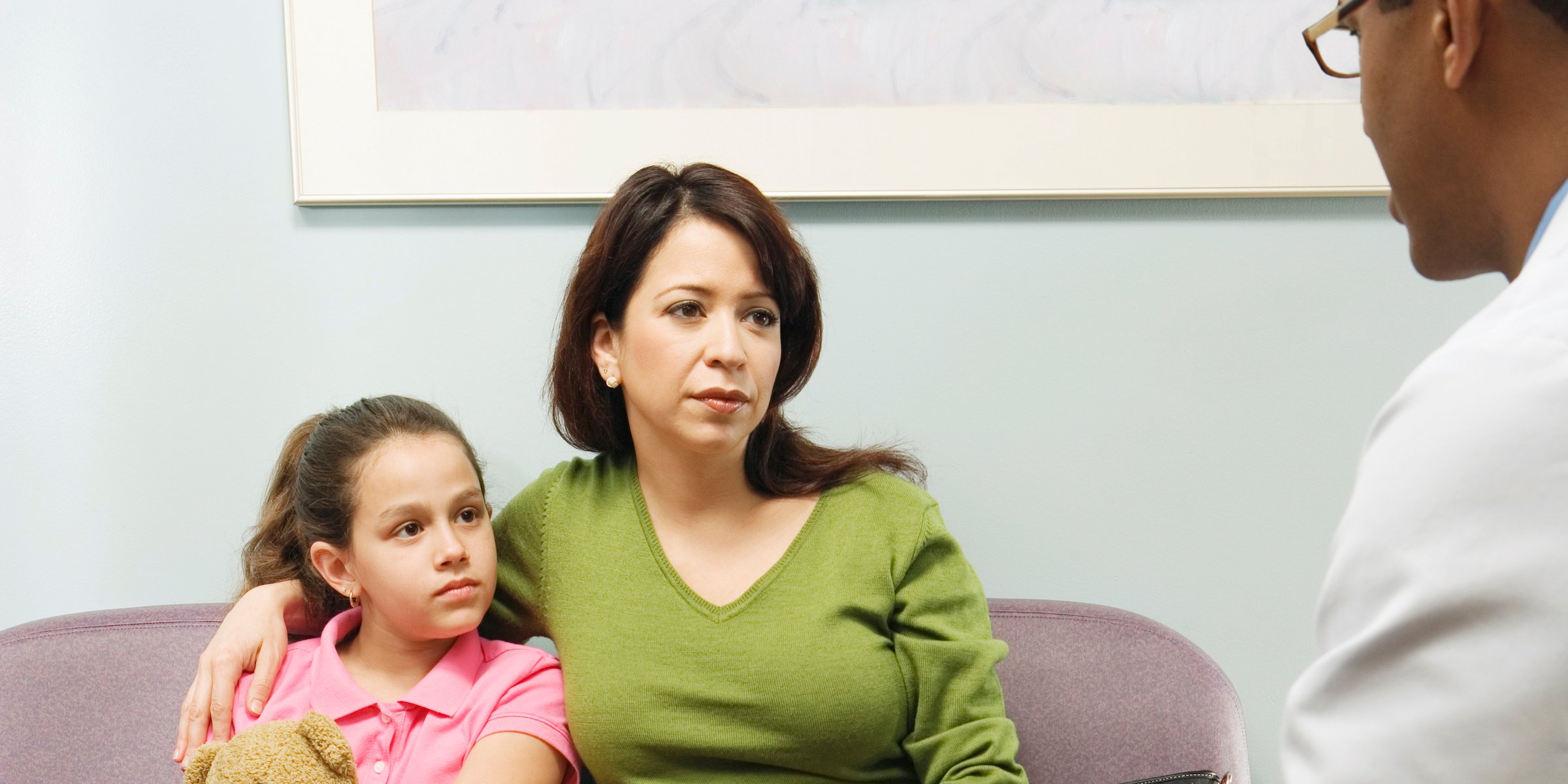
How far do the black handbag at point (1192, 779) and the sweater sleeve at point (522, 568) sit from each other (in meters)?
0.71

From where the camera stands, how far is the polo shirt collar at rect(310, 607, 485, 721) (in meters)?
1.18

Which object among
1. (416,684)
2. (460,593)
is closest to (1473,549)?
(460,593)

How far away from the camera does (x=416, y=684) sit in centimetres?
123

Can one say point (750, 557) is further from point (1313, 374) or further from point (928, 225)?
point (1313, 374)

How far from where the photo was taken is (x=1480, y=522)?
0.50 meters

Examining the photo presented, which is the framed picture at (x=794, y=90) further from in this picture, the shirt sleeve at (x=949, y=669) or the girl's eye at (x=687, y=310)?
the shirt sleeve at (x=949, y=669)

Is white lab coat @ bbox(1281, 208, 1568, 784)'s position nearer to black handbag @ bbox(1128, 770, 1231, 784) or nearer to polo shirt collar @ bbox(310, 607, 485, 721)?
black handbag @ bbox(1128, 770, 1231, 784)

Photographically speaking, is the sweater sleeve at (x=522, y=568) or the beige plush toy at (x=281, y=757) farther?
the sweater sleeve at (x=522, y=568)

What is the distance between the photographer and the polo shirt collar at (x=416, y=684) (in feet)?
3.88

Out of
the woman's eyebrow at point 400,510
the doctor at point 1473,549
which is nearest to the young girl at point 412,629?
the woman's eyebrow at point 400,510

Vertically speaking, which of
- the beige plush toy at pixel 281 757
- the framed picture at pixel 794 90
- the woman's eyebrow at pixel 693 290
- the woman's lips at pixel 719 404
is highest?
the framed picture at pixel 794 90

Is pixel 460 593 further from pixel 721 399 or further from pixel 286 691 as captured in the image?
pixel 721 399

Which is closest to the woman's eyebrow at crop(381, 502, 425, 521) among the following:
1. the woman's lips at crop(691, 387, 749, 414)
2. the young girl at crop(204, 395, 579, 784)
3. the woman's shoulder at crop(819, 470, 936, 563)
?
the young girl at crop(204, 395, 579, 784)

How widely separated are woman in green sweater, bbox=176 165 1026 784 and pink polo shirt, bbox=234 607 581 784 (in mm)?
31
